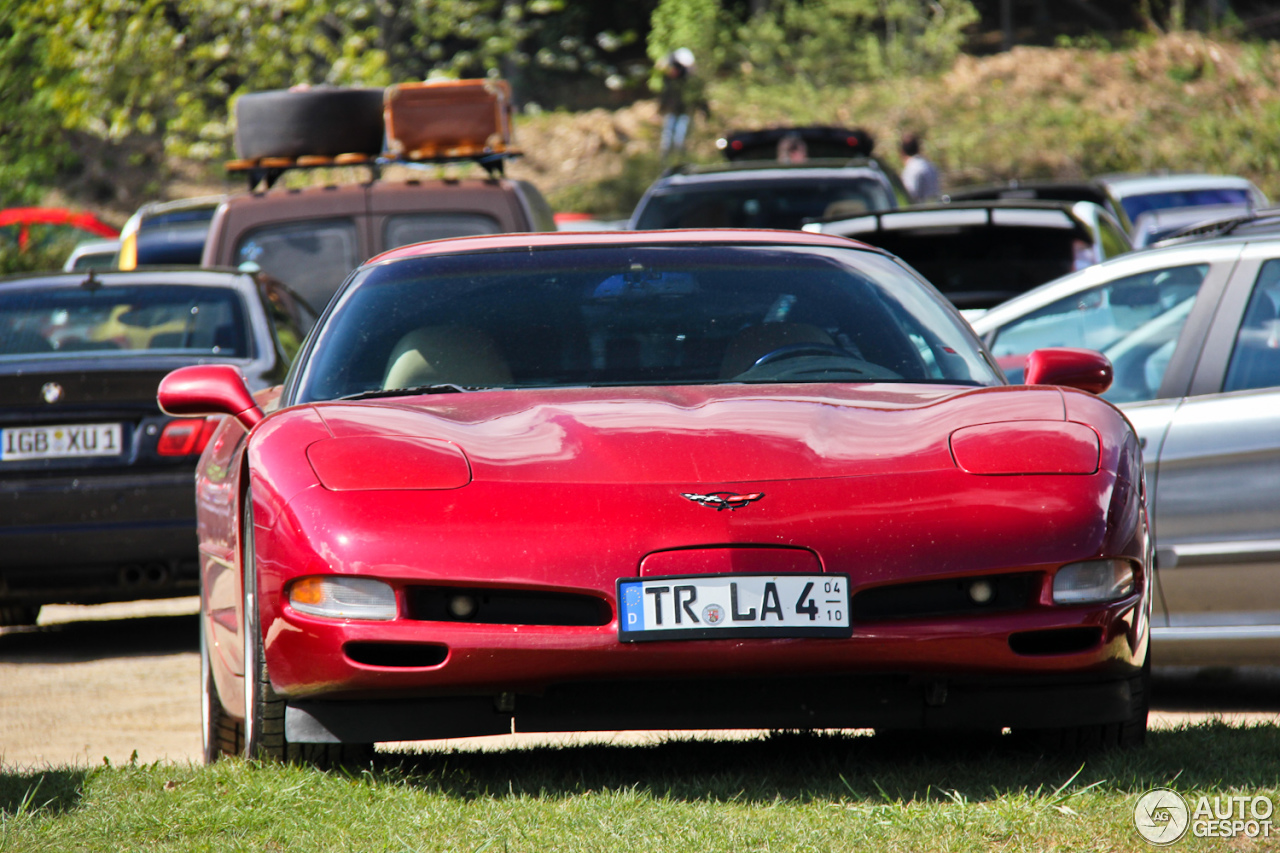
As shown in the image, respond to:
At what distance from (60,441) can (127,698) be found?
1495 millimetres

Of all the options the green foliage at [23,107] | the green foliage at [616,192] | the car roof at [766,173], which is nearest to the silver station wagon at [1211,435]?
the car roof at [766,173]

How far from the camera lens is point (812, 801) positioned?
3469 mm

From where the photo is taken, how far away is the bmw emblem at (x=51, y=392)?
293 inches

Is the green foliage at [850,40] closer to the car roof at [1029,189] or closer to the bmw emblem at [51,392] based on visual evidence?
the car roof at [1029,189]

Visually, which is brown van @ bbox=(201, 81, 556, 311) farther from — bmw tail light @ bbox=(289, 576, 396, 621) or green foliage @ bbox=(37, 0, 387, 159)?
green foliage @ bbox=(37, 0, 387, 159)

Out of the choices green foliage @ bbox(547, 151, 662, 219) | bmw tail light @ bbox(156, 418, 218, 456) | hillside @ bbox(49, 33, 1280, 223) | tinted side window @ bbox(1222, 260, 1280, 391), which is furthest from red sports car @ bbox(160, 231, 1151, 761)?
green foliage @ bbox(547, 151, 662, 219)

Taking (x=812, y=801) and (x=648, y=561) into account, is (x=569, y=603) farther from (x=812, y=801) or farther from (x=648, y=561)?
(x=812, y=801)

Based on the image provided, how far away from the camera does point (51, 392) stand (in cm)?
745

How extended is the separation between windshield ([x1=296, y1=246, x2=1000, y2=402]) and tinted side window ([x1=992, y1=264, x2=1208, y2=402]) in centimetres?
137

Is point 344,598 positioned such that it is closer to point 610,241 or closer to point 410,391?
point 410,391

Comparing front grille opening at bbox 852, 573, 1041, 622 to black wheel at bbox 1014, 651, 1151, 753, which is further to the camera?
black wheel at bbox 1014, 651, 1151, 753

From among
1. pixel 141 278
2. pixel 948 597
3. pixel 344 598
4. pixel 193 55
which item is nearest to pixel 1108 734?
pixel 948 597

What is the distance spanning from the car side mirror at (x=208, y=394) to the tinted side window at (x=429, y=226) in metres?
4.87

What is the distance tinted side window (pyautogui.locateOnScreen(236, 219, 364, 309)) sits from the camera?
9570 mm
